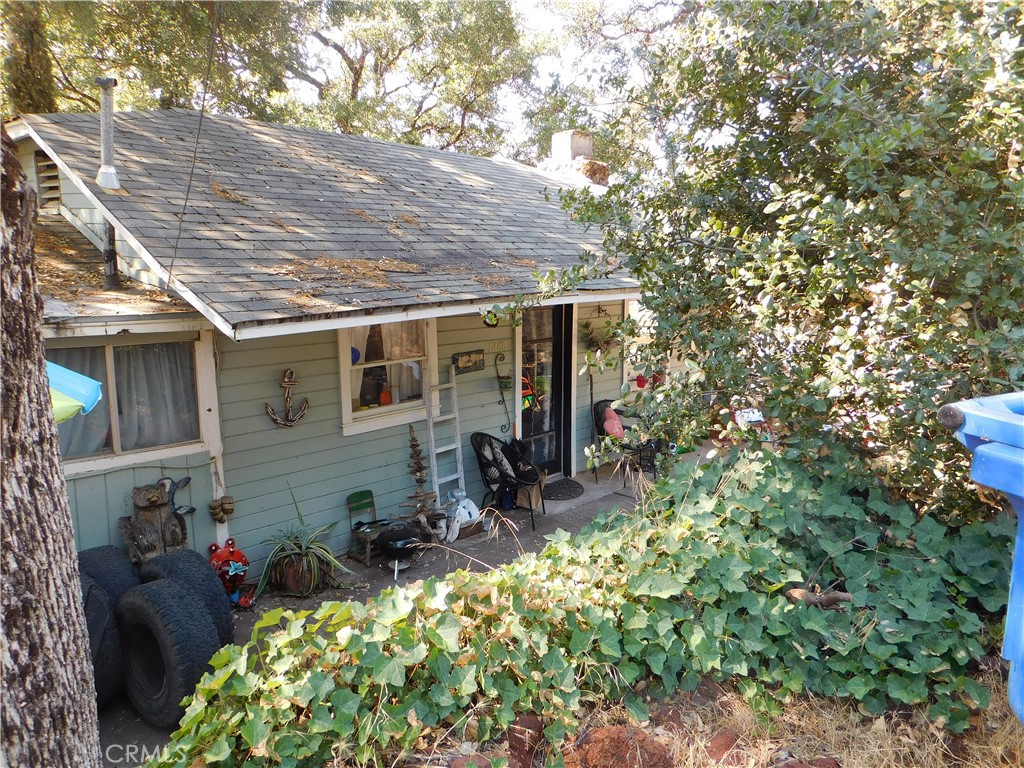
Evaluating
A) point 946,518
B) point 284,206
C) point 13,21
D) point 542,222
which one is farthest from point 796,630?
point 13,21

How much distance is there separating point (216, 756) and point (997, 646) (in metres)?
3.37

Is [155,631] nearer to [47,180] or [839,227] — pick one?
[839,227]

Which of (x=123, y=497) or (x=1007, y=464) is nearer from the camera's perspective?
(x=1007, y=464)

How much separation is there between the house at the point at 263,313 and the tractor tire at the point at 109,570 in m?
0.43

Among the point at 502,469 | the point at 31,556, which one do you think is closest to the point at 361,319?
the point at 502,469

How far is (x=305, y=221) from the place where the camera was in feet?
21.6

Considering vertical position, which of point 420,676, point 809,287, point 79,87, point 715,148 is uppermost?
→ point 79,87

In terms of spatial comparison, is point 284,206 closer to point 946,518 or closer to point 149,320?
point 149,320

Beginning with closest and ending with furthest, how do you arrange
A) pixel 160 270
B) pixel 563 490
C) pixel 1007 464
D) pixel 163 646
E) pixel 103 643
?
pixel 1007 464 → pixel 163 646 → pixel 103 643 → pixel 160 270 → pixel 563 490

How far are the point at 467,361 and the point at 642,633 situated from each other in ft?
16.5

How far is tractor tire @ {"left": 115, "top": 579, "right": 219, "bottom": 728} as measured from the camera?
3891 millimetres

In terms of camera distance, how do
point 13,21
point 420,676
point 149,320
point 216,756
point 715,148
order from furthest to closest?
1. point 13,21
2. point 149,320
3. point 715,148
4. point 420,676
5. point 216,756

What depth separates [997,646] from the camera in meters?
3.12

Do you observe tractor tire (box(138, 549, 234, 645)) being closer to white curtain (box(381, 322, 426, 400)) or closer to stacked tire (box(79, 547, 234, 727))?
stacked tire (box(79, 547, 234, 727))
